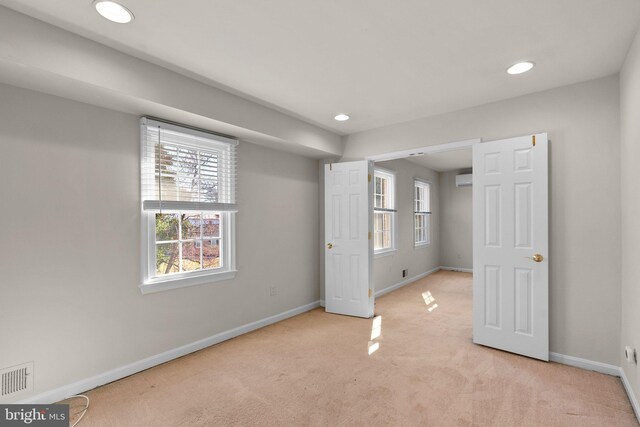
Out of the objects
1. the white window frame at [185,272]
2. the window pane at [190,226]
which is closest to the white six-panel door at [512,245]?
the white window frame at [185,272]

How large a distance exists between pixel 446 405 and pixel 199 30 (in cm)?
300

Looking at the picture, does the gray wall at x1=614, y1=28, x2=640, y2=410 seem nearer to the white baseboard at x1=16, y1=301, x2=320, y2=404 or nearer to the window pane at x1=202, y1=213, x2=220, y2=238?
the white baseboard at x1=16, y1=301, x2=320, y2=404

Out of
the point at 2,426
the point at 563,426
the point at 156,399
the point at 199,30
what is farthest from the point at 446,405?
the point at 199,30

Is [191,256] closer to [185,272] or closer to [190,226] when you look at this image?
[185,272]

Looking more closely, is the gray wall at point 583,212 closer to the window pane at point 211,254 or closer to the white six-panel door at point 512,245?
the white six-panel door at point 512,245

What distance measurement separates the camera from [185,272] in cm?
313

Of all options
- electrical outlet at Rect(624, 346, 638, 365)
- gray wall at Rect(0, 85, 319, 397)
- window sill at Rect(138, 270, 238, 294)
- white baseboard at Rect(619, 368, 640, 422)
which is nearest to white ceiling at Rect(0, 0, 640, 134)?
gray wall at Rect(0, 85, 319, 397)

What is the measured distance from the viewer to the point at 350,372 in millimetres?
2697

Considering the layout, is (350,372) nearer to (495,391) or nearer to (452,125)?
(495,391)

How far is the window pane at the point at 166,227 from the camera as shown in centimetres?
294

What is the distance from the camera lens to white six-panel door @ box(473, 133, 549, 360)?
9.45ft

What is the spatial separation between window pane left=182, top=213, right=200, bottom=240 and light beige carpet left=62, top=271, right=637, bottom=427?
115 centimetres

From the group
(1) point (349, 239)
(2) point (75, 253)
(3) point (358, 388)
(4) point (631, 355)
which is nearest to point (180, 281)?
(2) point (75, 253)

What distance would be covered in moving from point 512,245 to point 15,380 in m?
4.03
